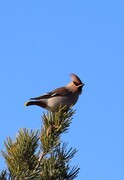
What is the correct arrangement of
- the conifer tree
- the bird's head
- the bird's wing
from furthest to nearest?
the bird's head < the bird's wing < the conifer tree

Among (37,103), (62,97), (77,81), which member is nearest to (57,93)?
(62,97)

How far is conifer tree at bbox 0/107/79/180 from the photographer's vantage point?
148 inches

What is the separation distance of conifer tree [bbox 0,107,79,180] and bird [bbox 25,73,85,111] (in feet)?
7.99

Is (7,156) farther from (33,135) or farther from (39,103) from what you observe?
(39,103)

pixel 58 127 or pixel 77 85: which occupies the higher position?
pixel 77 85

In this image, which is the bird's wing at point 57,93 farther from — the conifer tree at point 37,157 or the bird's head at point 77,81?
the conifer tree at point 37,157

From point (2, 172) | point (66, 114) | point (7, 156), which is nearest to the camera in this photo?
point (2, 172)

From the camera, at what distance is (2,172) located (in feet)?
12.1

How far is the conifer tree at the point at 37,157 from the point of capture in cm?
376

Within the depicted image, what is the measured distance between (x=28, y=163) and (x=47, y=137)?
19.2 inches

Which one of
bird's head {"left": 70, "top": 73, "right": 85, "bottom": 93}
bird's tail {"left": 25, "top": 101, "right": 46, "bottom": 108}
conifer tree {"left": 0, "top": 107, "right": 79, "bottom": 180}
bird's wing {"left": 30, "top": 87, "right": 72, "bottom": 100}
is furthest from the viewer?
bird's head {"left": 70, "top": 73, "right": 85, "bottom": 93}

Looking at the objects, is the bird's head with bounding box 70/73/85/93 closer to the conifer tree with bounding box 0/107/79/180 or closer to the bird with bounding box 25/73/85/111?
the bird with bounding box 25/73/85/111

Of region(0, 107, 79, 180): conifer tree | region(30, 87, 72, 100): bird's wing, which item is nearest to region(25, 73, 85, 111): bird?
region(30, 87, 72, 100): bird's wing

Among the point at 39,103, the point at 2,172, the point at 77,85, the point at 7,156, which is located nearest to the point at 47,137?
the point at 7,156
